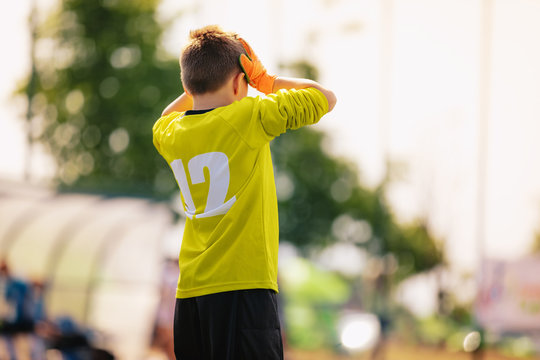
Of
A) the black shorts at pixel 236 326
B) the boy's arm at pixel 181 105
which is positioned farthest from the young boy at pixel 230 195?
the boy's arm at pixel 181 105

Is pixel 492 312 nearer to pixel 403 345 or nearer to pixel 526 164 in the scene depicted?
pixel 526 164

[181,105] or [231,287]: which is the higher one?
[181,105]

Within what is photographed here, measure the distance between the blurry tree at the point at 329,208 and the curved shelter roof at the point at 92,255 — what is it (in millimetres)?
12971

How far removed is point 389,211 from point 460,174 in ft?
22.0

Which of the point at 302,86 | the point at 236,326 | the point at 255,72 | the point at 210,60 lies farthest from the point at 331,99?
the point at 236,326

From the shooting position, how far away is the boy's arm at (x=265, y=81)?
1654mm

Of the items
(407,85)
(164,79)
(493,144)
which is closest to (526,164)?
(493,144)

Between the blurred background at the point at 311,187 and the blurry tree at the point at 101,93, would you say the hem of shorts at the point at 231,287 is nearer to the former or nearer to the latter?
the blurred background at the point at 311,187

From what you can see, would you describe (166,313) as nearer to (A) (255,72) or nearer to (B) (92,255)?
(B) (92,255)

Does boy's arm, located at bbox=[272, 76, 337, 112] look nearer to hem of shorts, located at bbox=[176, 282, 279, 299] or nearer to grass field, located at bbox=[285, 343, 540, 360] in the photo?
hem of shorts, located at bbox=[176, 282, 279, 299]

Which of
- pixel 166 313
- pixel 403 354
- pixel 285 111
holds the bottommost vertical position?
pixel 403 354

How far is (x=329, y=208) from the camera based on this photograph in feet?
75.5

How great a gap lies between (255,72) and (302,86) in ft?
0.40

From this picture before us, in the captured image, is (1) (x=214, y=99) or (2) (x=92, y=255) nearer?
(1) (x=214, y=99)
